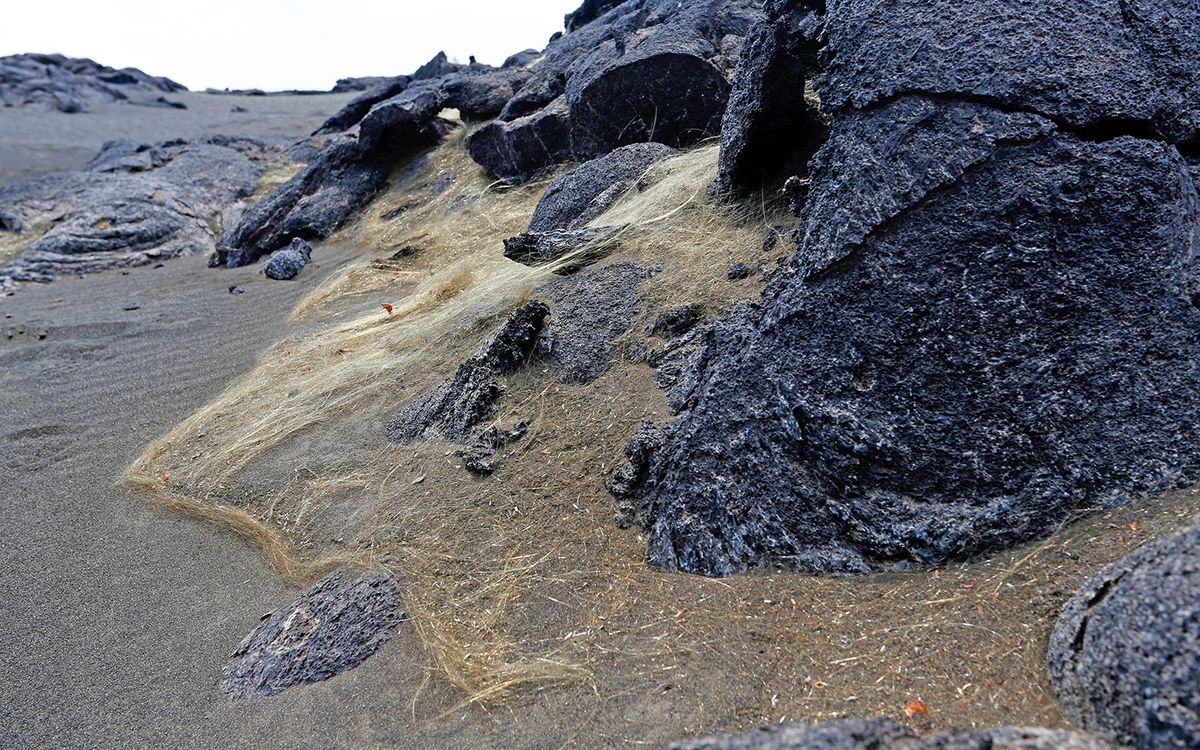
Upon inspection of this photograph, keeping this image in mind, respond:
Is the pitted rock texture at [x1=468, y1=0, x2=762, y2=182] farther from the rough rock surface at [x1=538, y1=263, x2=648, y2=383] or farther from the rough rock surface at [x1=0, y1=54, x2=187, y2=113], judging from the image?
the rough rock surface at [x1=0, y1=54, x2=187, y2=113]

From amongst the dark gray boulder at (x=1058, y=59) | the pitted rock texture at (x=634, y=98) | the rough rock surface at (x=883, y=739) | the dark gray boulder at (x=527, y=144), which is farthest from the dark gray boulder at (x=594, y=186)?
the rough rock surface at (x=883, y=739)

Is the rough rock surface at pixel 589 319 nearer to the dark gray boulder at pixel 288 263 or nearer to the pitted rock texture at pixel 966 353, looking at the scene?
the pitted rock texture at pixel 966 353

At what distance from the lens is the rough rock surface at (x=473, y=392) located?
4180mm

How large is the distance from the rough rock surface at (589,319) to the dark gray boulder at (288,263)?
514 cm

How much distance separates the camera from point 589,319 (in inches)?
177

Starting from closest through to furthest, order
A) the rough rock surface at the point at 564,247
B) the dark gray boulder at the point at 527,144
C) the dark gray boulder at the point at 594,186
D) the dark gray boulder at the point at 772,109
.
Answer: the dark gray boulder at the point at 772,109
the rough rock surface at the point at 564,247
the dark gray boulder at the point at 594,186
the dark gray boulder at the point at 527,144

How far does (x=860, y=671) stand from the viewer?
7.29ft

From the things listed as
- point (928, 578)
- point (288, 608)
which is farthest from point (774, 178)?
point (288, 608)

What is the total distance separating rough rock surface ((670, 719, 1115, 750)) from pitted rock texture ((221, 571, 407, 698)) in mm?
1692

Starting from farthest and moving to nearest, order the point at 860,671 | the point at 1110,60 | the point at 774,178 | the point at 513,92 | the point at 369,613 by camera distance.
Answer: the point at 513,92
the point at 774,178
the point at 369,613
the point at 1110,60
the point at 860,671

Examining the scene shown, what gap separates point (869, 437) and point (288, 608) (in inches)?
96.3

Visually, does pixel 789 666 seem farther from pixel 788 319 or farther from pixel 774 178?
pixel 774 178

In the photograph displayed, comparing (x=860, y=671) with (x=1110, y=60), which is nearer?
(x=860, y=671)

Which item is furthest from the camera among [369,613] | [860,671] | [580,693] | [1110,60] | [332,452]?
[332,452]
